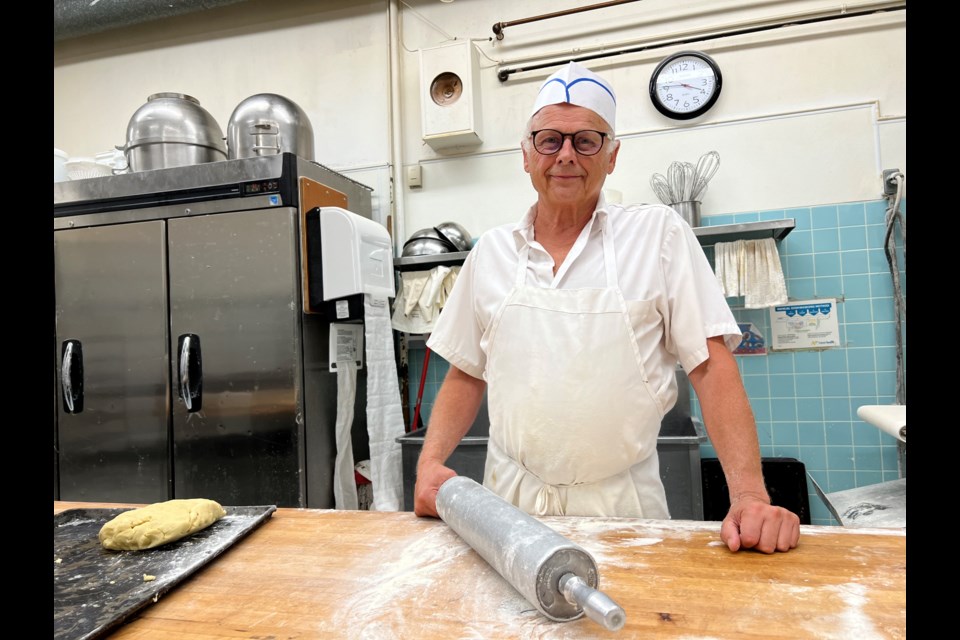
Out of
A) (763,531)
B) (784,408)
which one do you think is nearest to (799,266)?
(784,408)

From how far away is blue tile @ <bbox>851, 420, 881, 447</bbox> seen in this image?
2.83m

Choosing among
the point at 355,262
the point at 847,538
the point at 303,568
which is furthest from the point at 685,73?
the point at 303,568

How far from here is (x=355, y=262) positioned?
2.67 metres

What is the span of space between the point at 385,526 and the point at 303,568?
8.7 inches

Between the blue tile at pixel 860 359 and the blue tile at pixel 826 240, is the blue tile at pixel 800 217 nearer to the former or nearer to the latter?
the blue tile at pixel 826 240

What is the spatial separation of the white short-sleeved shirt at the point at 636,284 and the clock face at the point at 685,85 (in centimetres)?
180

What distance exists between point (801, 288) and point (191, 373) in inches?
115

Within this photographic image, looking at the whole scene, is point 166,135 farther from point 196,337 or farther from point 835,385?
point 835,385

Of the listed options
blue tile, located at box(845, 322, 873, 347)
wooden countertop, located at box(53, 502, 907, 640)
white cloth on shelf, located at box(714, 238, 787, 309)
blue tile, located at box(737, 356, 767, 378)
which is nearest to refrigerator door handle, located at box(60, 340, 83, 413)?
wooden countertop, located at box(53, 502, 907, 640)

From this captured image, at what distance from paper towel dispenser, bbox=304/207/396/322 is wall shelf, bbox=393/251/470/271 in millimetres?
360

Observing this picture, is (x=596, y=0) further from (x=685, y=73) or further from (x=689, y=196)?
(x=689, y=196)

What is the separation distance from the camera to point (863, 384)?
285cm

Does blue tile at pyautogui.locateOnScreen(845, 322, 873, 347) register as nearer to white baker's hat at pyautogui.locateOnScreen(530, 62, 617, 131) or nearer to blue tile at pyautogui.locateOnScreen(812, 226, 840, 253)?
blue tile at pyautogui.locateOnScreen(812, 226, 840, 253)

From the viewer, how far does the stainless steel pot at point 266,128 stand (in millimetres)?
2908
